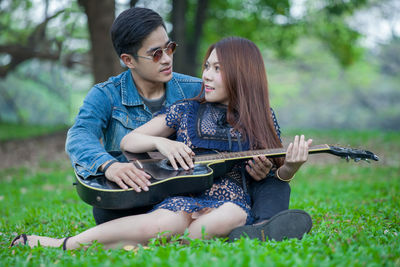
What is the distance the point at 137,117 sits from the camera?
3770 mm

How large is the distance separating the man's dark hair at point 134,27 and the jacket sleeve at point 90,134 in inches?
18.2

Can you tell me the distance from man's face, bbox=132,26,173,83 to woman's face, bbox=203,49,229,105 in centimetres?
47

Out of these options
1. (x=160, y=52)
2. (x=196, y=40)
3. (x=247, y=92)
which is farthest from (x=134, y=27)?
(x=196, y=40)

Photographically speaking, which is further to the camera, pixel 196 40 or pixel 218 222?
pixel 196 40

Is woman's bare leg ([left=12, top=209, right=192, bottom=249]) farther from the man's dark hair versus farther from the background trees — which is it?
the background trees

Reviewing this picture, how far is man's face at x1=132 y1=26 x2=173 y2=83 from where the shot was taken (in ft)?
11.8

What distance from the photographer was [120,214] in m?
3.12

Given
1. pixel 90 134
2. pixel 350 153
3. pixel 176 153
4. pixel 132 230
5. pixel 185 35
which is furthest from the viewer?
pixel 185 35

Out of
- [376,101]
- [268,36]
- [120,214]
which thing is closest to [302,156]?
[120,214]

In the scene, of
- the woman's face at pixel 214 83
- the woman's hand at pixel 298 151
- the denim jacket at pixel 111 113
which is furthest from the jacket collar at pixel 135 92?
the woman's hand at pixel 298 151

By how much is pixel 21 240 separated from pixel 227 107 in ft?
5.93

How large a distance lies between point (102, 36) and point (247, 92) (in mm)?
6048

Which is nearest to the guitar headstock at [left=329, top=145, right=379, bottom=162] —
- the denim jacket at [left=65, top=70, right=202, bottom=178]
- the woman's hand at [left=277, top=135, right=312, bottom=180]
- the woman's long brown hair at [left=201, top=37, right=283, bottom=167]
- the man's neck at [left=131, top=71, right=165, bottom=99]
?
the woman's hand at [left=277, top=135, right=312, bottom=180]

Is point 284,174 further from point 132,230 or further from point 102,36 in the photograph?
point 102,36
